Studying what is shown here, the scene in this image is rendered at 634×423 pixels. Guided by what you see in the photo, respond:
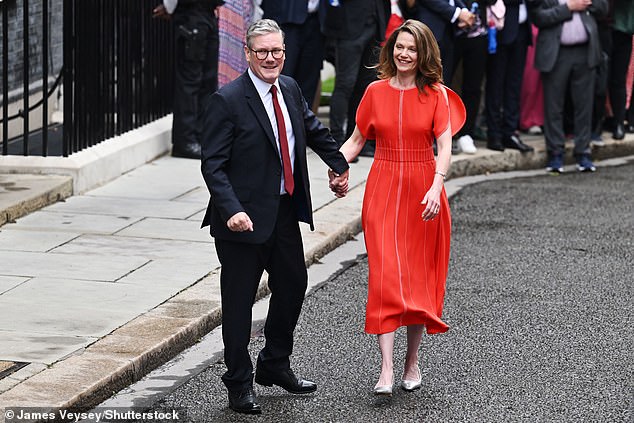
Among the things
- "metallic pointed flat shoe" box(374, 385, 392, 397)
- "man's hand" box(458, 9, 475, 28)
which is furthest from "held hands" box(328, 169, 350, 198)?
"man's hand" box(458, 9, 475, 28)

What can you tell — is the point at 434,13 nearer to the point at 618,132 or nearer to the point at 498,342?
the point at 618,132

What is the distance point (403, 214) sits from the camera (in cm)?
614

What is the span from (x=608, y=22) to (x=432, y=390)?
26.7 feet

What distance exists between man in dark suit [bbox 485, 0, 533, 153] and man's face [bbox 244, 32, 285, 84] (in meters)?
7.29

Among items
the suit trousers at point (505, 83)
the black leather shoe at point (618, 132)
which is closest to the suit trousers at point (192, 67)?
the suit trousers at point (505, 83)

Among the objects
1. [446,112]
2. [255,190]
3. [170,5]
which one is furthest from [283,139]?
[170,5]

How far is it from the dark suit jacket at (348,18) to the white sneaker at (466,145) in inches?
66.7

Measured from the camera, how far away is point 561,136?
1292cm

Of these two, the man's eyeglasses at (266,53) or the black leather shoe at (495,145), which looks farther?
the black leather shoe at (495,145)

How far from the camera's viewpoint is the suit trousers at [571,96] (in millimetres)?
12695

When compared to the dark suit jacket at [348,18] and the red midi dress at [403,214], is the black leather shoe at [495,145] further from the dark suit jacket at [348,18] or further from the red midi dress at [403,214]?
the red midi dress at [403,214]

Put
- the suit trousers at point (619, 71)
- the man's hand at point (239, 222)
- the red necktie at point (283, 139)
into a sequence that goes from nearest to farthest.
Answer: the man's hand at point (239, 222) → the red necktie at point (283, 139) → the suit trousers at point (619, 71)

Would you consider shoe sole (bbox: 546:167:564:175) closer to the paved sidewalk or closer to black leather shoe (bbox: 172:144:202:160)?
the paved sidewalk

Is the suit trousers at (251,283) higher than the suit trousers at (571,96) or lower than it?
higher
